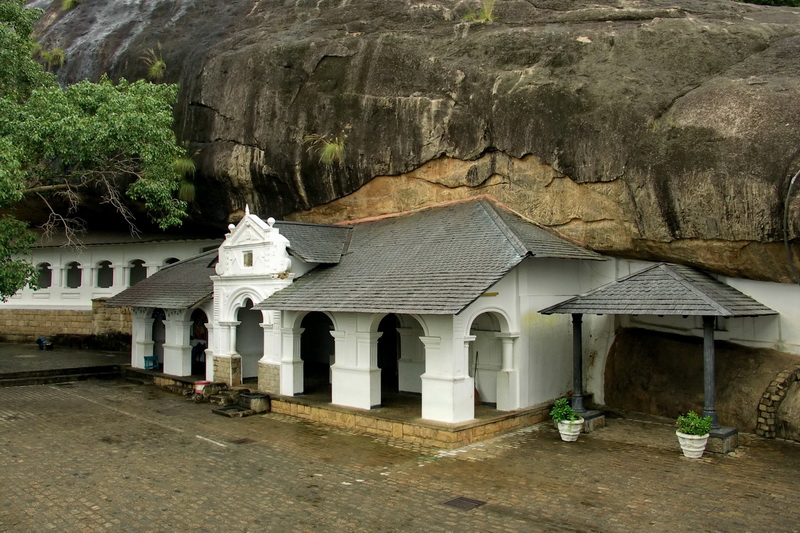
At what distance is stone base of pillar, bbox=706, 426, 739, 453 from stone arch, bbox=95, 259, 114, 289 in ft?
82.5

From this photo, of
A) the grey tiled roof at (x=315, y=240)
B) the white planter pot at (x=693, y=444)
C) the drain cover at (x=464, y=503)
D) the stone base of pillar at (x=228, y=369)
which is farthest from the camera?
the stone base of pillar at (x=228, y=369)

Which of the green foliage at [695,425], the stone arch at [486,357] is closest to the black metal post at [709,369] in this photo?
the green foliage at [695,425]

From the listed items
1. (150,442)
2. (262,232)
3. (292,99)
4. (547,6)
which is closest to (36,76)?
(292,99)

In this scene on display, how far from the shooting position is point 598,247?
52.2ft

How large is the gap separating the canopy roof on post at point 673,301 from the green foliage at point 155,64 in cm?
1586

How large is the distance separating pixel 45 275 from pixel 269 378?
63.0 ft

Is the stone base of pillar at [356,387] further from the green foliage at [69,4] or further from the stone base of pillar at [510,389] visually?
the green foliage at [69,4]

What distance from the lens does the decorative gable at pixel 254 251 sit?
1670 cm

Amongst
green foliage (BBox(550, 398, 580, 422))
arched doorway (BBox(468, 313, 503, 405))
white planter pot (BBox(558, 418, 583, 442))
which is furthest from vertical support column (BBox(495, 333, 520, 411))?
white planter pot (BBox(558, 418, 583, 442))

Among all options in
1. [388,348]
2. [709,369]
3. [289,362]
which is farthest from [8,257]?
[709,369]

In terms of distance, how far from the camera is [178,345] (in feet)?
67.5

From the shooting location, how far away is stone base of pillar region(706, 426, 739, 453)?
1202cm

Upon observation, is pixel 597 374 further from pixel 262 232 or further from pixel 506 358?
pixel 262 232

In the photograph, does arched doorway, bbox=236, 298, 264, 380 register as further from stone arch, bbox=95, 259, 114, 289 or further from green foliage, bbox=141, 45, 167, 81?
stone arch, bbox=95, 259, 114, 289
